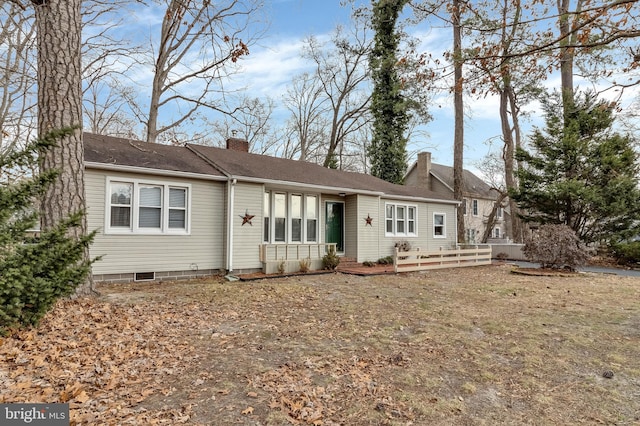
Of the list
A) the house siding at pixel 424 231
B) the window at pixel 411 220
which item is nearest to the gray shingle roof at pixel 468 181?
the house siding at pixel 424 231

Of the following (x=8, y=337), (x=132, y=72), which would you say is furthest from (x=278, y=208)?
(x=8, y=337)

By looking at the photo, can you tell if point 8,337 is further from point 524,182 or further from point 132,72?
point 524,182

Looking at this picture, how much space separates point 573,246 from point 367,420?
13522mm

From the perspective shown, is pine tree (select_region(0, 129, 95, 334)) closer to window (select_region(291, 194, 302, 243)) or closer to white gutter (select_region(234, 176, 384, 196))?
white gutter (select_region(234, 176, 384, 196))

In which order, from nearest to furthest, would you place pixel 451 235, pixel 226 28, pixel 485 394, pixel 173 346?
pixel 485 394 → pixel 173 346 → pixel 226 28 → pixel 451 235

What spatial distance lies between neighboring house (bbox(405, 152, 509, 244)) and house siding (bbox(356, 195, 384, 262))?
699 inches

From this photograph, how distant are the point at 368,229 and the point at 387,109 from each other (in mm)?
11730

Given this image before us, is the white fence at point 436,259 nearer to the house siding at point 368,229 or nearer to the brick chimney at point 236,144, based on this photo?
the house siding at point 368,229

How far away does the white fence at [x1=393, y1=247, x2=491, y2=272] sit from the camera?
13.0m

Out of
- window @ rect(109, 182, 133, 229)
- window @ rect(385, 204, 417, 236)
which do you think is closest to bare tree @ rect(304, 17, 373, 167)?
window @ rect(385, 204, 417, 236)

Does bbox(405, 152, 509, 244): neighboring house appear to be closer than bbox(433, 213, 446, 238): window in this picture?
No

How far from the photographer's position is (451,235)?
18.3 meters

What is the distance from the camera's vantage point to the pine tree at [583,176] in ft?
56.6

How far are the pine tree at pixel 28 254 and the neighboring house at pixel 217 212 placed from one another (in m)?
4.14
